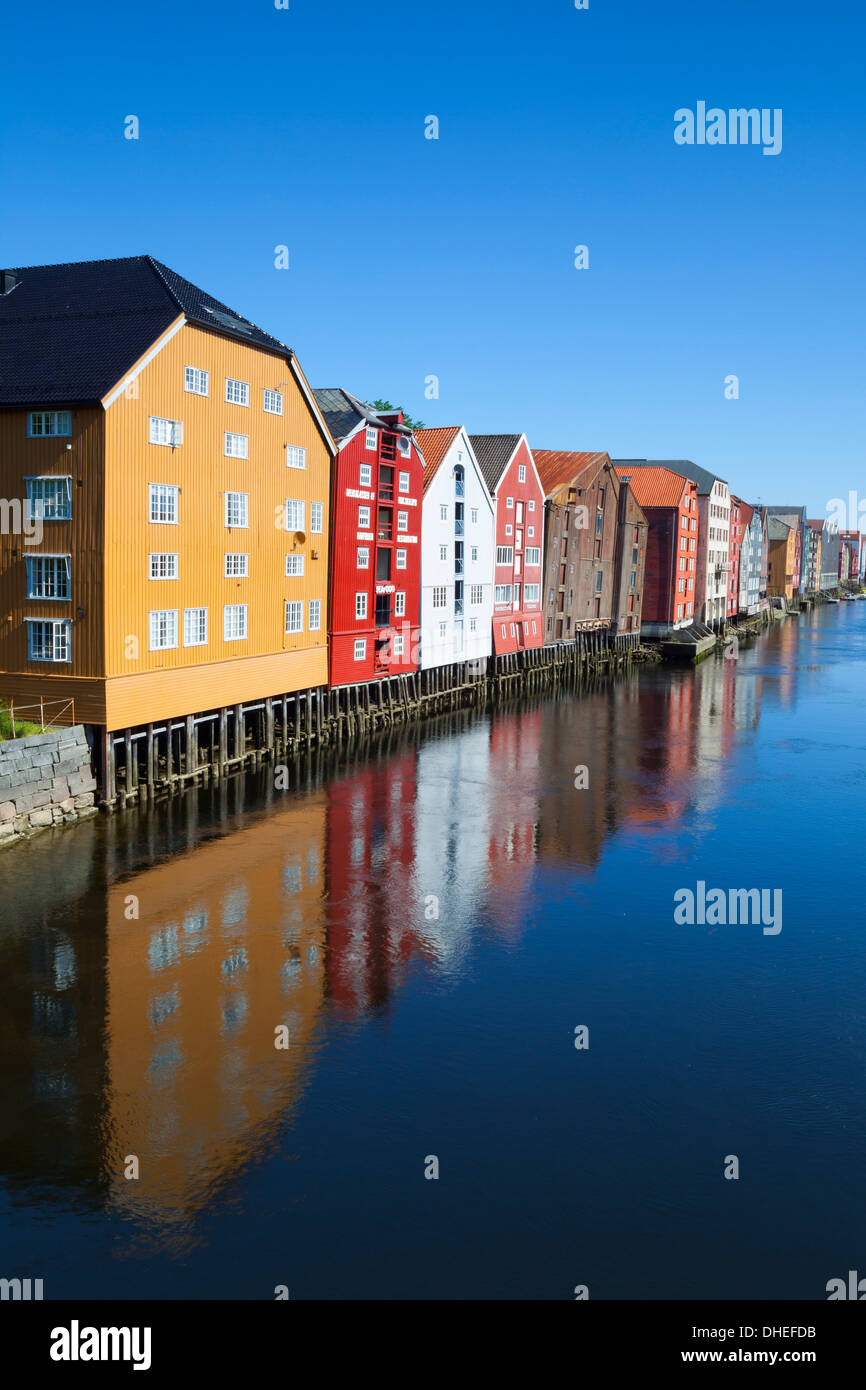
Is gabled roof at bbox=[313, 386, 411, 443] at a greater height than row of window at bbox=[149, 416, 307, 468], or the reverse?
gabled roof at bbox=[313, 386, 411, 443]

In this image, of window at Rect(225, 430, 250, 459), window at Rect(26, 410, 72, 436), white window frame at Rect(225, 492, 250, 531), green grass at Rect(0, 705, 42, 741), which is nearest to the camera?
green grass at Rect(0, 705, 42, 741)

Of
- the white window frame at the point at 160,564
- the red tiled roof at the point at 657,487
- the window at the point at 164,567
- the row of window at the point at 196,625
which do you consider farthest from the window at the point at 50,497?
the red tiled roof at the point at 657,487

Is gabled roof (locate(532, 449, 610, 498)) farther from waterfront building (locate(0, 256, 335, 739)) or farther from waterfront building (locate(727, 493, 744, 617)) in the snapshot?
waterfront building (locate(727, 493, 744, 617))

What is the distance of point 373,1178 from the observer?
15.9 meters

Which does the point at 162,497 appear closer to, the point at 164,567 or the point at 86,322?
the point at 164,567

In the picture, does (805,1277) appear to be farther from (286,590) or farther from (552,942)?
(286,590)

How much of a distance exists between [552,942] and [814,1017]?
253 inches

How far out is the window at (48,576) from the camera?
35.2m

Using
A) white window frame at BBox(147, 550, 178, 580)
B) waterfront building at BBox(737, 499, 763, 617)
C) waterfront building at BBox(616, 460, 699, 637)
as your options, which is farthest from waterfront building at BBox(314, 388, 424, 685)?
waterfront building at BBox(737, 499, 763, 617)

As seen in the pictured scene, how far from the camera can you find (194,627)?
39812mm

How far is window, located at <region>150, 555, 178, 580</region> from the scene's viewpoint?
37.1m

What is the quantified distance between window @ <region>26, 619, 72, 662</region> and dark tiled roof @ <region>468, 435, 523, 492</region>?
4080cm

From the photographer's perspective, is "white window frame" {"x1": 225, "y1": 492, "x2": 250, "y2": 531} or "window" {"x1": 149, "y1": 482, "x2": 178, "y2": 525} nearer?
"window" {"x1": 149, "y1": 482, "x2": 178, "y2": 525}

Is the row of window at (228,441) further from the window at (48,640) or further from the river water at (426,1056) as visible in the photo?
the river water at (426,1056)
